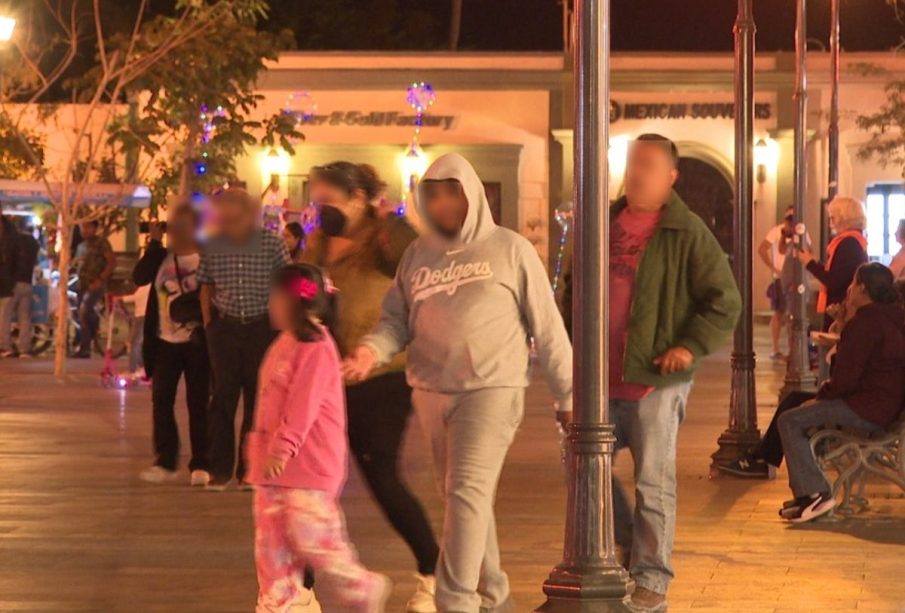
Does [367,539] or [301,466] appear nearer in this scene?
[301,466]

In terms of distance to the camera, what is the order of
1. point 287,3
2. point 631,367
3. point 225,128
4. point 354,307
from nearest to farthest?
point 631,367 → point 354,307 → point 225,128 → point 287,3

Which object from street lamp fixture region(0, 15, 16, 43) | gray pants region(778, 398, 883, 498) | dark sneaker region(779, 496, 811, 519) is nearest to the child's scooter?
street lamp fixture region(0, 15, 16, 43)

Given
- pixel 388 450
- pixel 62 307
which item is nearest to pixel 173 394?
pixel 388 450

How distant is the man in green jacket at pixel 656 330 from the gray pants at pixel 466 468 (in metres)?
0.70

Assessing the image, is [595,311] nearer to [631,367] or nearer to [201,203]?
[631,367]

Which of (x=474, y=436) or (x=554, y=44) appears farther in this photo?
(x=554, y=44)

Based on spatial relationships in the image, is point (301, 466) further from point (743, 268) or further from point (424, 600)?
point (743, 268)

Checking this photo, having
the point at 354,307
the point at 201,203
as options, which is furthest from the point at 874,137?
the point at 354,307

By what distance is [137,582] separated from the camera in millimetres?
9219

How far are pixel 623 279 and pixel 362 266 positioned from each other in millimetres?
1366

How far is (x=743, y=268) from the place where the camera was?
1383 centimetres

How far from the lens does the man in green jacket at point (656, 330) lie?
27.1 ft

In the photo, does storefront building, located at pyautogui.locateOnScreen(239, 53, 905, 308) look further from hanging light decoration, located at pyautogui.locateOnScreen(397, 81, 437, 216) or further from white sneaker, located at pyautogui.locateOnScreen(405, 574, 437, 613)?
white sneaker, located at pyautogui.locateOnScreen(405, 574, 437, 613)

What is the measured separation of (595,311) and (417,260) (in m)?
0.77
